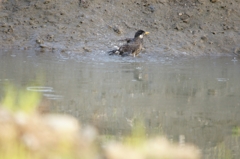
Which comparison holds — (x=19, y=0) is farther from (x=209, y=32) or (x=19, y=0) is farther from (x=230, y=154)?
(x=230, y=154)

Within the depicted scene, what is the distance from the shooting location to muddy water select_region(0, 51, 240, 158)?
19.5 ft

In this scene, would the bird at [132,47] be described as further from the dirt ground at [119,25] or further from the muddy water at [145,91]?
the dirt ground at [119,25]

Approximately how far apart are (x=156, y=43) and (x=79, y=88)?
181 inches

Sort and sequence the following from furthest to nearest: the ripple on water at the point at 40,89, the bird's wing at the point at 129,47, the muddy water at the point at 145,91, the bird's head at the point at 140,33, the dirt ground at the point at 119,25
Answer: the dirt ground at the point at 119,25, the bird's head at the point at 140,33, the bird's wing at the point at 129,47, the ripple on water at the point at 40,89, the muddy water at the point at 145,91

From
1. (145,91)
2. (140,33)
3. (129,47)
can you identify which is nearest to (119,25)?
(140,33)

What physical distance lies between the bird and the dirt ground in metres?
0.36

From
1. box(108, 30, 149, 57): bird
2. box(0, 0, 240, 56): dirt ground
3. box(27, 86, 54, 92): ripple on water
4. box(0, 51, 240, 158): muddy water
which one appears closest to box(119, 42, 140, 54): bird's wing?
box(108, 30, 149, 57): bird

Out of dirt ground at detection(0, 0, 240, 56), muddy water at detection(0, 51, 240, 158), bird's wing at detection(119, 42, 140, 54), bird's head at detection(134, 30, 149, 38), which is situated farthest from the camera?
dirt ground at detection(0, 0, 240, 56)

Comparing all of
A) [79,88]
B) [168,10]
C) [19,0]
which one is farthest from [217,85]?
[19,0]

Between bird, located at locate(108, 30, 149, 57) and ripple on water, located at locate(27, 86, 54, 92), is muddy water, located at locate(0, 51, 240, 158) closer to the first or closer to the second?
ripple on water, located at locate(27, 86, 54, 92)

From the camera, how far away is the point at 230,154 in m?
5.15

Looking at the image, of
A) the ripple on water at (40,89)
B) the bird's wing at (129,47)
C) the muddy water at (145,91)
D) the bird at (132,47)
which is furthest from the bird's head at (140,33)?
the ripple on water at (40,89)

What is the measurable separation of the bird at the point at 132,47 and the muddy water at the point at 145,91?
18cm

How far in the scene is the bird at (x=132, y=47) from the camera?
11.3 meters
